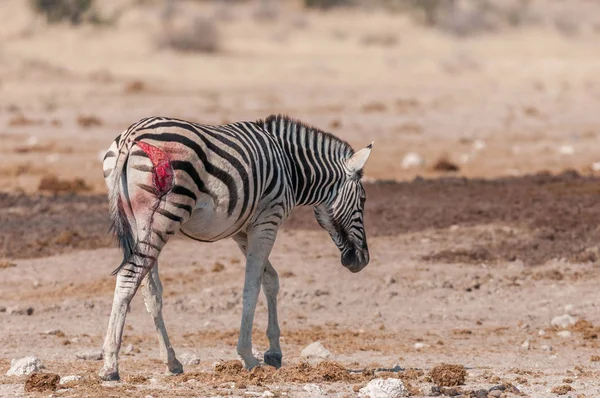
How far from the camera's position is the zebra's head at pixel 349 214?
909cm

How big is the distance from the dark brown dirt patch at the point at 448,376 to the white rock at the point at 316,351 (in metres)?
1.58

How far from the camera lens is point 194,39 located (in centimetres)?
3653

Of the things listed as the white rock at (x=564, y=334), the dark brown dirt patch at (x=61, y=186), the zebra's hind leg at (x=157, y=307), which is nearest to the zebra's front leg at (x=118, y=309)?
the zebra's hind leg at (x=157, y=307)

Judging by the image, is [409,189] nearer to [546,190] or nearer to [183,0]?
[546,190]

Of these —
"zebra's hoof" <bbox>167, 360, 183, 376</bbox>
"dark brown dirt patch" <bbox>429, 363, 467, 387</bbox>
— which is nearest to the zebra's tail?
"zebra's hoof" <bbox>167, 360, 183, 376</bbox>

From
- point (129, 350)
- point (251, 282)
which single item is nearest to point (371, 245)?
point (129, 350)

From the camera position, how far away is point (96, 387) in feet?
23.5

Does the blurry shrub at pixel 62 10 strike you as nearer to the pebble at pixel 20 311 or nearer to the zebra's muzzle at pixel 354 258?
the pebble at pixel 20 311

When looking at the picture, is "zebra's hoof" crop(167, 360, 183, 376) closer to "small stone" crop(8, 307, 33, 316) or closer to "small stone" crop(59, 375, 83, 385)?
"small stone" crop(59, 375, 83, 385)

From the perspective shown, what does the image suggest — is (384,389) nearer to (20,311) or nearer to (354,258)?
(354,258)

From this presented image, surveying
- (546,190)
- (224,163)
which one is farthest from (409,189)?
(224,163)

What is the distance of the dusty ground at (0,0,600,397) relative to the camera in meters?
9.24

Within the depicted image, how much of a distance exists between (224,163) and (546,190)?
8.55 m

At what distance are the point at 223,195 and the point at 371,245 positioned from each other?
5.42m
